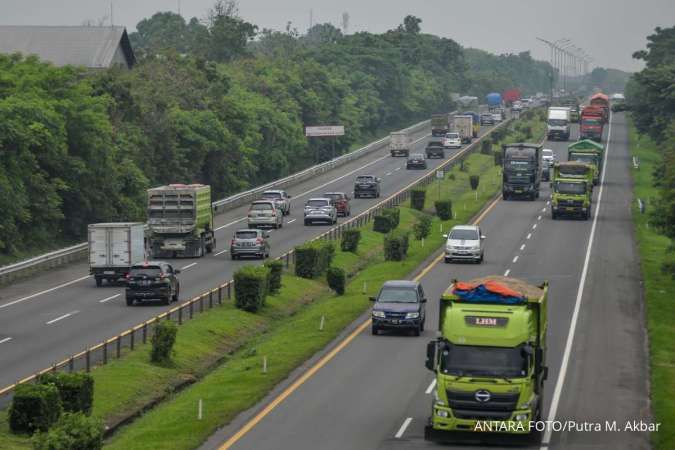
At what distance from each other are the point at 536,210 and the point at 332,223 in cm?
1600

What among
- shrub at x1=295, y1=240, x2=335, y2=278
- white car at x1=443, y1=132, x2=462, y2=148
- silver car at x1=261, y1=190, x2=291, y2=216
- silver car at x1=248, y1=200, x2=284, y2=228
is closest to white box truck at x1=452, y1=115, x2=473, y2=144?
white car at x1=443, y1=132, x2=462, y2=148

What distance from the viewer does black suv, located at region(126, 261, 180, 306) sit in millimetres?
53031

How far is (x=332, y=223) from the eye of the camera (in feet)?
285

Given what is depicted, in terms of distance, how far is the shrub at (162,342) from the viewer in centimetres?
4079

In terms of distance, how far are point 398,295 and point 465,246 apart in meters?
21.2

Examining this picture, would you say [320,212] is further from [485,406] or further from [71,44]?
[71,44]

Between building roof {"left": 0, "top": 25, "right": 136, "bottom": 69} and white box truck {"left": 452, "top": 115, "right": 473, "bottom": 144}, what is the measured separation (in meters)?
38.5

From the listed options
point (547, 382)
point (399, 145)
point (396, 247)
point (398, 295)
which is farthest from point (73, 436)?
point (399, 145)

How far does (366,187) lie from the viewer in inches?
4112

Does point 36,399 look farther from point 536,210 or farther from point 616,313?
point 536,210

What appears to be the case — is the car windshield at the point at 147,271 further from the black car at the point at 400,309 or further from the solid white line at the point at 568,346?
the solid white line at the point at 568,346

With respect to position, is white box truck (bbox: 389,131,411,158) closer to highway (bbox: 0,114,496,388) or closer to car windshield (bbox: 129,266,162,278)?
highway (bbox: 0,114,496,388)

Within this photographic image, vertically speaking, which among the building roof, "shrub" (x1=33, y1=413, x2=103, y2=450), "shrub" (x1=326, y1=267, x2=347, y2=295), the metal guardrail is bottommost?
the metal guardrail

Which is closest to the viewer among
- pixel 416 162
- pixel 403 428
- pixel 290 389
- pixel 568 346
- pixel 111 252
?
pixel 403 428
